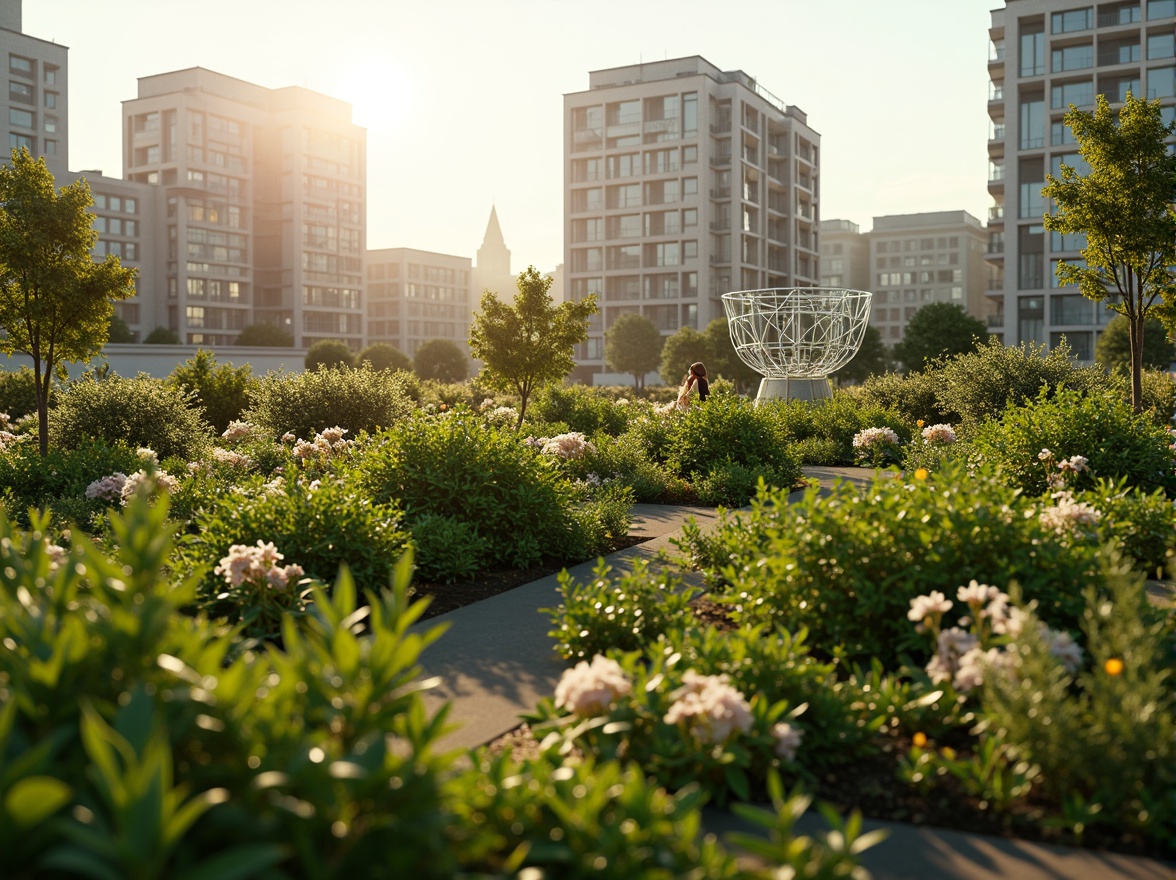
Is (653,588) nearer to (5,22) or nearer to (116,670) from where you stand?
(116,670)

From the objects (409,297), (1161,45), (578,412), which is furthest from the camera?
(409,297)

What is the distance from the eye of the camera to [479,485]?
8523mm

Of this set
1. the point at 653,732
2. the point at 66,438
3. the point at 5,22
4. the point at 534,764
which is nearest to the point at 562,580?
the point at 653,732

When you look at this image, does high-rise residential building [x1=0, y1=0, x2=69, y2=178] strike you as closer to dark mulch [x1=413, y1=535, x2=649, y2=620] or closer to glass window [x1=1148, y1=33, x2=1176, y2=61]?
glass window [x1=1148, y1=33, x2=1176, y2=61]

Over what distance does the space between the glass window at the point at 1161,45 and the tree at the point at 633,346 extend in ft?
121

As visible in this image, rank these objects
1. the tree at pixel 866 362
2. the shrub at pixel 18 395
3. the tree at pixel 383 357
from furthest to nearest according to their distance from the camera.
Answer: the tree at pixel 383 357, the tree at pixel 866 362, the shrub at pixel 18 395

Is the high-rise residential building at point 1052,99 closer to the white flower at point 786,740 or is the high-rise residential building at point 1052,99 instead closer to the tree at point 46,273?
the tree at point 46,273

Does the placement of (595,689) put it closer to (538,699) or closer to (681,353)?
(538,699)

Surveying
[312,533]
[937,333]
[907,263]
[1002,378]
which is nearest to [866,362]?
[937,333]

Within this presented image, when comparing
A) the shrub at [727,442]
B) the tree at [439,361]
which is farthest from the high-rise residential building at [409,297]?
the shrub at [727,442]

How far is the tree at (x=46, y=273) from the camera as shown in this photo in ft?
49.8

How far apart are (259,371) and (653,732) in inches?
2097

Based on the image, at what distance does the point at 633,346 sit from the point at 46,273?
199 ft

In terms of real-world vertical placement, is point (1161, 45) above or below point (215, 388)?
above
